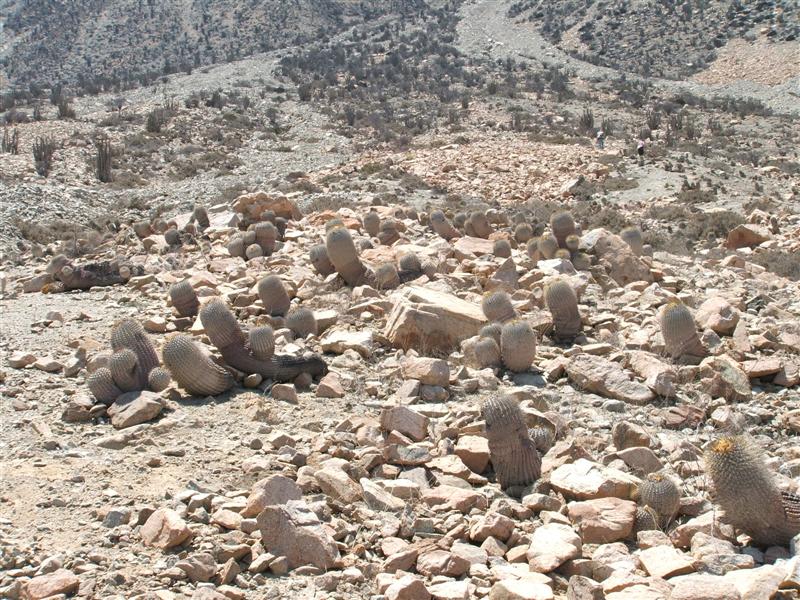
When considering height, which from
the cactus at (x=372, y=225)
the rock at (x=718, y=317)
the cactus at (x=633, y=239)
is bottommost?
the cactus at (x=633, y=239)

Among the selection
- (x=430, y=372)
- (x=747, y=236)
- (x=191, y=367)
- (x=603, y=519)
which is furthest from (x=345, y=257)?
(x=747, y=236)

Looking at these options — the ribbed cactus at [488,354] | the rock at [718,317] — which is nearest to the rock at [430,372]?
the ribbed cactus at [488,354]

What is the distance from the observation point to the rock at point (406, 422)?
579 centimetres

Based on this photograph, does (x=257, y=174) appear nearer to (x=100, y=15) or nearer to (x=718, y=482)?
(x=718, y=482)

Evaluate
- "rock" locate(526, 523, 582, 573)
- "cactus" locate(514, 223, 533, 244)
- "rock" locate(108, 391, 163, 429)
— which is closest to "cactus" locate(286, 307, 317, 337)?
"rock" locate(108, 391, 163, 429)

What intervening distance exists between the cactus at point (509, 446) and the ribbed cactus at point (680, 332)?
2.78m

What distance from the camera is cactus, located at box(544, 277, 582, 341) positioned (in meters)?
8.12

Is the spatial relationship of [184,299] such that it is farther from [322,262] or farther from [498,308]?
[498,308]

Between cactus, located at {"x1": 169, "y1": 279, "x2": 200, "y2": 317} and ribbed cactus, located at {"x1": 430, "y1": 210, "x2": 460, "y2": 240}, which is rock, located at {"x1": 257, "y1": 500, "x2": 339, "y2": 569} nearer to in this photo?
cactus, located at {"x1": 169, "y1": 279, "x2": 200, "y2": 317}

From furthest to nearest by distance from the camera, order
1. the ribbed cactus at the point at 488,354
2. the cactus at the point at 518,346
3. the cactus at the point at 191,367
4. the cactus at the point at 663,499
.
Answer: the ribbed cactus at the point at 488,354
the cactus at the point at 518,346
the cactus at the point at 191,367
the cactus at the point at 663,499

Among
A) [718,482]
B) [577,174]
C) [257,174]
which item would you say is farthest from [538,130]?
[718,482]

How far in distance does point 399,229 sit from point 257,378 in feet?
19.3

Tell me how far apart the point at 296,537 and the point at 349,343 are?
12.3 ft

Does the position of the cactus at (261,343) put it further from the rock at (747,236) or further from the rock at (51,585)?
the rock at (747,236)
